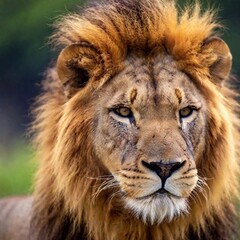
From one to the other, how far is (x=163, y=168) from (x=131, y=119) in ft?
1.24

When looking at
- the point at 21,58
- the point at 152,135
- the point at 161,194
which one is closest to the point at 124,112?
the point at 152,135

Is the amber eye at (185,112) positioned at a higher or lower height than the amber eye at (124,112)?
higher

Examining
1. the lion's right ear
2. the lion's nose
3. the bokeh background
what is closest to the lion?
the lion's right ear

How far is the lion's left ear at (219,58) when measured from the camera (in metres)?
6.01

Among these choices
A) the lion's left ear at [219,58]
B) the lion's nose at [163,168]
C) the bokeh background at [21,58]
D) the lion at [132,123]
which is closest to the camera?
the lion's nose at [163,168]

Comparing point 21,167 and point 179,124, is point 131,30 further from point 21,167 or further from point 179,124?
point 21,167

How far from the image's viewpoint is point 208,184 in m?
5.96

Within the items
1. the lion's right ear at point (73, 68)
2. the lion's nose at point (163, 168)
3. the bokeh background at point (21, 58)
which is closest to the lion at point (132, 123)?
the lion's right ear at point (73, 68)

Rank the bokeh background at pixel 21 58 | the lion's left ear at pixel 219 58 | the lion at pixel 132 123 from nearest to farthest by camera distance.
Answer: the lion at pixel 132 123, the lion's left ear at pixel 219 58, the bokeh background at pixel 21 58

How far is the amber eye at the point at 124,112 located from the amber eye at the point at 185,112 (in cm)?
25

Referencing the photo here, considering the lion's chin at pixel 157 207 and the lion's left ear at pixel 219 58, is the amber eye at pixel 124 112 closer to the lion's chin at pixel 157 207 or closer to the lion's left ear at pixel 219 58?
the lion's chin at pixel 157 207

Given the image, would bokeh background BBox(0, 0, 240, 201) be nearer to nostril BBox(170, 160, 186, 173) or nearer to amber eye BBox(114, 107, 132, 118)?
amber eye BBox(114, 107, 132, 118)

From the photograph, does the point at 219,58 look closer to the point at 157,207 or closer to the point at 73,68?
the point at 73,68

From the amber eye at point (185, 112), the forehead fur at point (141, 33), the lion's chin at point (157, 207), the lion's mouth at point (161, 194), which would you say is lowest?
the lion's chin at point (157, 207)
